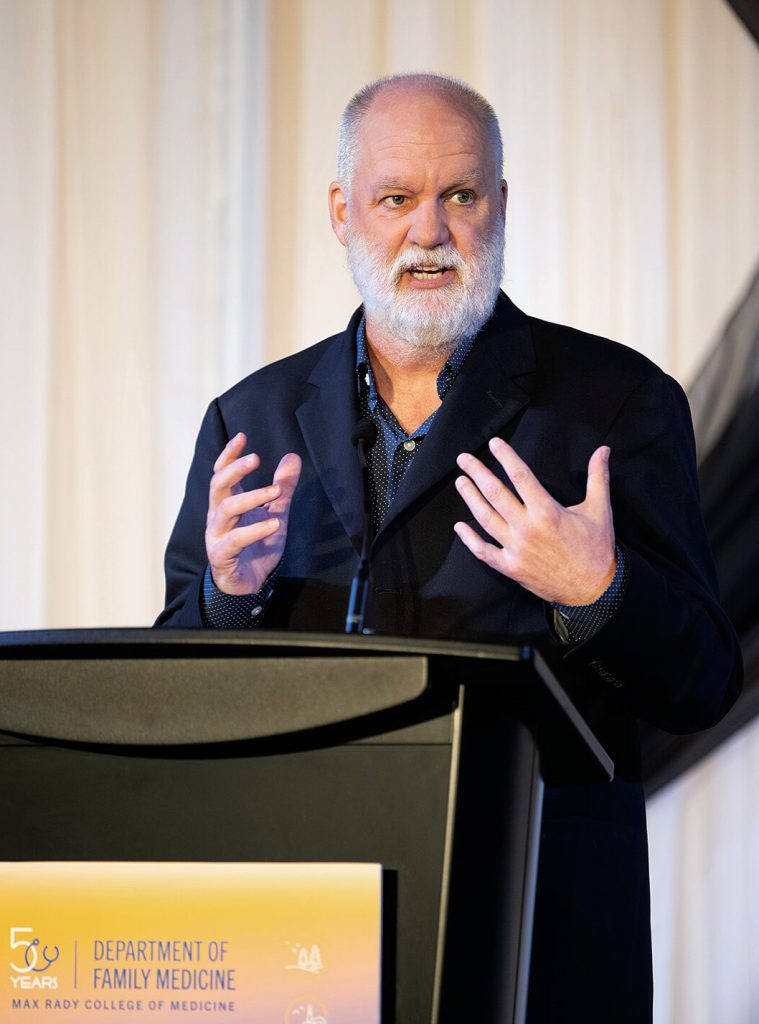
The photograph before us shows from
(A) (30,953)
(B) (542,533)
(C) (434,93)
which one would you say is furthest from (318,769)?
(C) (434,93)

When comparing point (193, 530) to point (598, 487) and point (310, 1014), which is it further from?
point (310, 1014)

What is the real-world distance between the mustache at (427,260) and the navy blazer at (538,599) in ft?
0.38

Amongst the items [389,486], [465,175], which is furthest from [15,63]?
[389,486]

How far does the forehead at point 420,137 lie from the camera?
194 centimetres

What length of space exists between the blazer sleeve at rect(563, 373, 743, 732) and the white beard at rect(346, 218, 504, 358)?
28cm

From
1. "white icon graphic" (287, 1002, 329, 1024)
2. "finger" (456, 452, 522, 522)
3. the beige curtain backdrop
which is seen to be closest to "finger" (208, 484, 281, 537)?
"finger" (456, 452, 522, 522)

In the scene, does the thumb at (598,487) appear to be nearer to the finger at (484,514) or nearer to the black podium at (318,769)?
the finger at (484,514)

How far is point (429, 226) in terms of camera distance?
6.31ft

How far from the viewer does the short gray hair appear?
201 centimetres

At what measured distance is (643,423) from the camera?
1.82 metres

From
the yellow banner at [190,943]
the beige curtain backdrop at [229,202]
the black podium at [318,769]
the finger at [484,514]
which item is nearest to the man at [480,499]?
the finger at [484,514]

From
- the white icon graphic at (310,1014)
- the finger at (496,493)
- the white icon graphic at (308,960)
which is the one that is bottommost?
the white icon graphic at (310,1014)

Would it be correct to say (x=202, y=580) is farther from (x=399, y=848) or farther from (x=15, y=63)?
(x=15, y=63)

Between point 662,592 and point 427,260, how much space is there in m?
0.71
